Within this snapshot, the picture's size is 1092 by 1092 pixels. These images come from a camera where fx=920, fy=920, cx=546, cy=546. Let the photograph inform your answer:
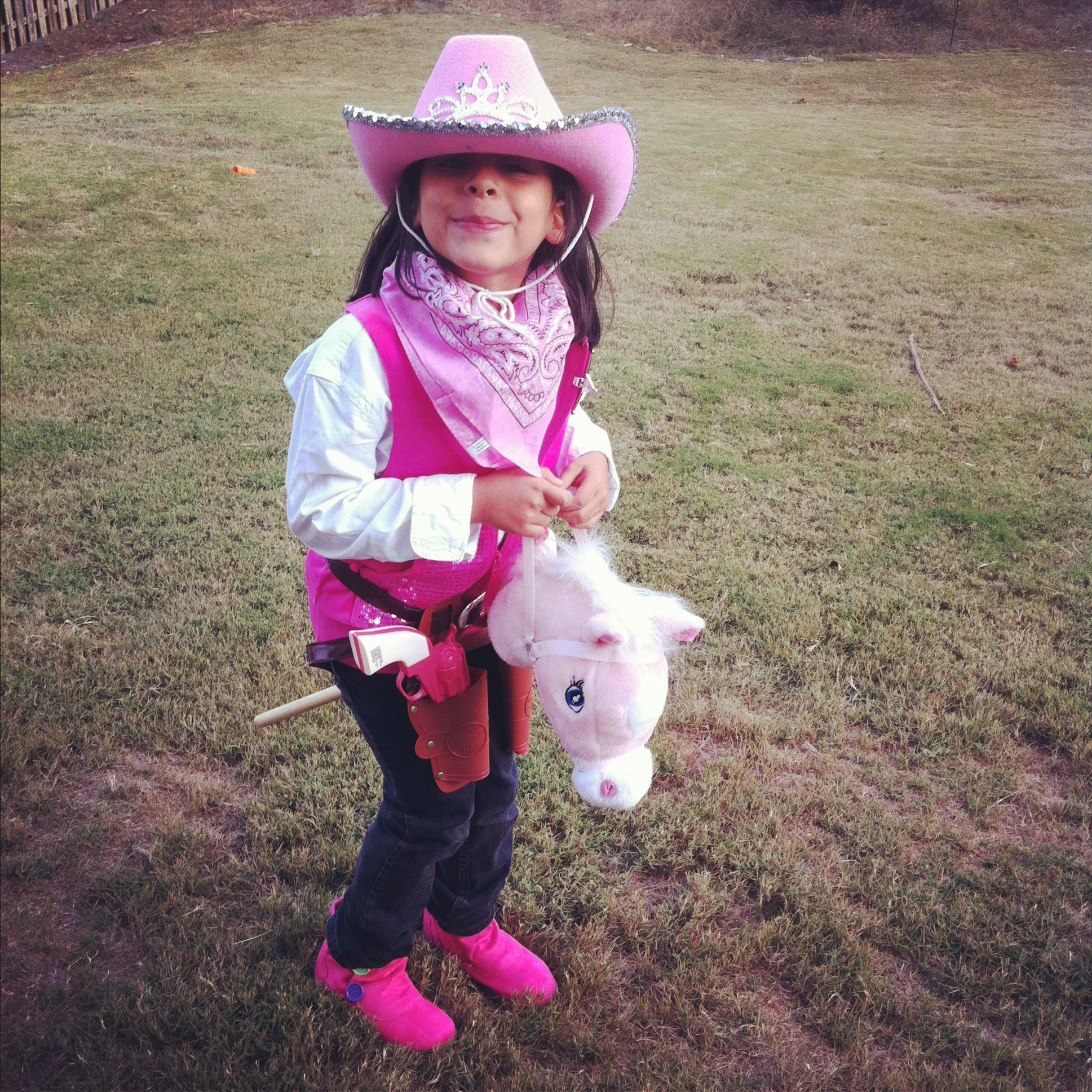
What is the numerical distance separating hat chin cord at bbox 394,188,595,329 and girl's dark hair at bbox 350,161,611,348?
1 cm

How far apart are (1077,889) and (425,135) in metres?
2.39

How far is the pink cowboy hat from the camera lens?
1.43 meters

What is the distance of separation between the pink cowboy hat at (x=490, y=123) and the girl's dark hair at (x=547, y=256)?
0.04 meters

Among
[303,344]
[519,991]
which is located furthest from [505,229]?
[303,344]

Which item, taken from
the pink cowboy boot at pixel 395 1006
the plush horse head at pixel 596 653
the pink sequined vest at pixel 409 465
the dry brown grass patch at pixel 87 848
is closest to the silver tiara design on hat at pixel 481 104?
the pink sequined vest at pixel 409 465

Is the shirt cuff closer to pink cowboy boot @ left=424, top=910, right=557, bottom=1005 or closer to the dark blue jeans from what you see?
the dark blue jeans

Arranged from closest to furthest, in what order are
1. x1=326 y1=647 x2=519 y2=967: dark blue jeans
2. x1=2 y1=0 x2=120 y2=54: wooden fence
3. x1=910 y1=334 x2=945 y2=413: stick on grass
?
1. x1=326 y1=647 x2=519 y2=967: dark blue jeans
2. x1=910 y1=334 x2=945 y2=413: stick on grass
3. x1=2 y1=0 x2=120 y2=54: wooden fence

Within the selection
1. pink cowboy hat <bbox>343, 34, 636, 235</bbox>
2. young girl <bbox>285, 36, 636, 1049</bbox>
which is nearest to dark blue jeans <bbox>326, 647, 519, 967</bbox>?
young girl <bbox>285, 36, 636, 1049</bbox>

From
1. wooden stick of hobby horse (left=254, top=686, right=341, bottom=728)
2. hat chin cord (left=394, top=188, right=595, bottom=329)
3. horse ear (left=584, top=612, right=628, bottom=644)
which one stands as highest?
hat chin cord (left=394, top=188, right=595, bottom=329)

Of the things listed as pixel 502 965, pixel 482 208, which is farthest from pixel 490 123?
pixel 502 965

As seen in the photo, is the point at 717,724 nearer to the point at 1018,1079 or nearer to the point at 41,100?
the point at 1018,1079

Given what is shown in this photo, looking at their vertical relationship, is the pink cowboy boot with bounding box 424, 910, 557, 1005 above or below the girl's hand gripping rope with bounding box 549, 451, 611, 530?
below

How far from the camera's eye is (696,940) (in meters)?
2.20

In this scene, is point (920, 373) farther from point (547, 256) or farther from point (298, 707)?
point (298, 707)
